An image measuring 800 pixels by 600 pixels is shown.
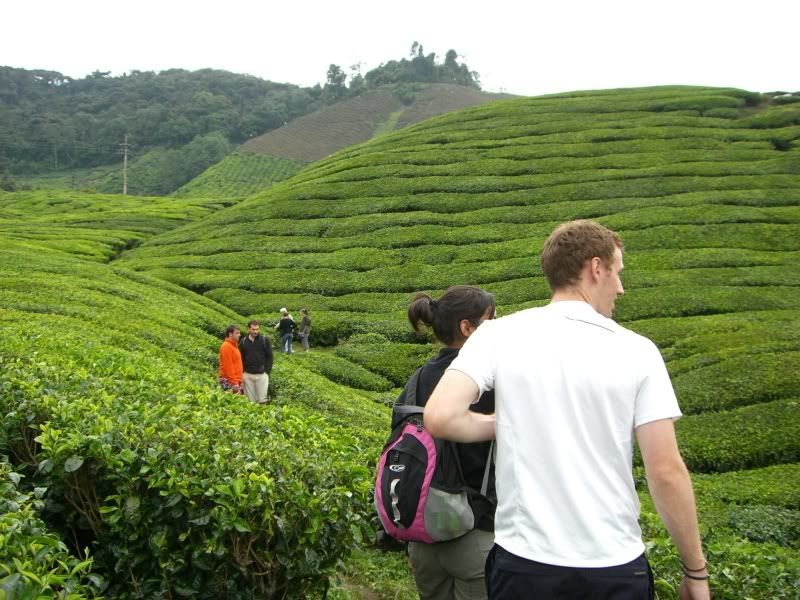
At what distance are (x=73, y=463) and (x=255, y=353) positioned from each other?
9458 millimetres

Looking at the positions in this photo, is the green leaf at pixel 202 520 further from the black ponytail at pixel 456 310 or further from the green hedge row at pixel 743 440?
the green hedge row at pixel 743 440

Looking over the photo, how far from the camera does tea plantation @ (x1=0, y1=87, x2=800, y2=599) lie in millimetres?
4441

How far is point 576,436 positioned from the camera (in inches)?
111

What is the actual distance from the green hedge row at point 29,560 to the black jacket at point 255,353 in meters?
9.96

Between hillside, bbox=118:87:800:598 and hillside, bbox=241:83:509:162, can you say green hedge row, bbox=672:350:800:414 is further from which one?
hillside, bbox=241:83:509:162

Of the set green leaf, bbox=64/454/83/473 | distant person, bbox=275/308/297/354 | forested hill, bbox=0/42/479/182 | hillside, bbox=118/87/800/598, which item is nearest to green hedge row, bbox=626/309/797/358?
hillside, bbox=118/87/800/598

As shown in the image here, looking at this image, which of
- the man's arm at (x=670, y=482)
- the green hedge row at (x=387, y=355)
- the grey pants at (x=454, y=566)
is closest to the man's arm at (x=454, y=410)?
the man's arm at (x=670, y=482)

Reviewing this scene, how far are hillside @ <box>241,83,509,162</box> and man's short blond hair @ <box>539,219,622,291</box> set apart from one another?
295 feet

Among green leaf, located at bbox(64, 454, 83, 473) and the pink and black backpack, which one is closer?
the pink and black backpack

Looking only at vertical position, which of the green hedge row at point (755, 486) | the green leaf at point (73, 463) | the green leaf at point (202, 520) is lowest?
the green hedge row at point (755, 486)

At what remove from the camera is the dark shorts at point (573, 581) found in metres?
2.76

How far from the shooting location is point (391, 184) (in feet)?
132

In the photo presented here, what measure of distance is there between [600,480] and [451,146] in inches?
1757

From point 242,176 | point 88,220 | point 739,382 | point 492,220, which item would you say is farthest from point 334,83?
point 739,382
